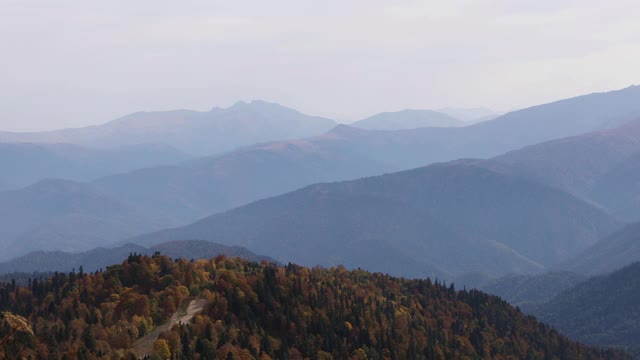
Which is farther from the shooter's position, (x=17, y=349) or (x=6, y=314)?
(x=17, y=349)

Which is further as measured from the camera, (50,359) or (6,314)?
(50,359)

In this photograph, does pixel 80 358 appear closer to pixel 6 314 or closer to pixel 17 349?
pixel 17 349

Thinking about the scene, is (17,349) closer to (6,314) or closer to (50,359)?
(50,359)

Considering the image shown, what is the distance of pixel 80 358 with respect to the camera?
19975 cm

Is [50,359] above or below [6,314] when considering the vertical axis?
below

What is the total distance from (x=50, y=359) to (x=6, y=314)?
4806 inches

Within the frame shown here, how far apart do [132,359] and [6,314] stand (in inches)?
4495

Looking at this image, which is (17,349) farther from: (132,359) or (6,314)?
(6,314)

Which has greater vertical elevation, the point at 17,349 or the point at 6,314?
the point at 6,314

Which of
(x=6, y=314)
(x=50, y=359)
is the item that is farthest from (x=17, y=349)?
(x=6, y=314)

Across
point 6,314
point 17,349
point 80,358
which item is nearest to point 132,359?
point 80,358

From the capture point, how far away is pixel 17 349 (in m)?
196

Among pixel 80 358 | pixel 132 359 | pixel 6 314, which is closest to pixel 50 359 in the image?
pixel 80 358

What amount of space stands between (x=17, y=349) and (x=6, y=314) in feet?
391
